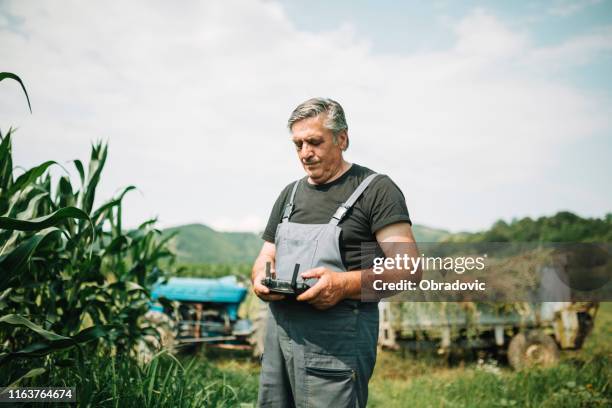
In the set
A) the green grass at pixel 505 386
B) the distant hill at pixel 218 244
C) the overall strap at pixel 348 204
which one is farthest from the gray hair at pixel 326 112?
the distant hill at pixel 218 244

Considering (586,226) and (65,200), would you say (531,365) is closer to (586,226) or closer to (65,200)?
(65,200)

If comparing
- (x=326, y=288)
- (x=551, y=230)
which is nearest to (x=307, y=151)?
(x=326, y=288)

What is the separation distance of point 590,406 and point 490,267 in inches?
89.2

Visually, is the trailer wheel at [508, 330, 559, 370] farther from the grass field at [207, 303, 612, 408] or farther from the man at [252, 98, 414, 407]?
the man at [252, 98, 414, 407]

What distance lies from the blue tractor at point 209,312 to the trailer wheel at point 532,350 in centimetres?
335

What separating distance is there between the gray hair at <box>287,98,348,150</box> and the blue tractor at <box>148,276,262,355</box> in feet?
14.7

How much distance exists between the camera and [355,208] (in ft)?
6.60

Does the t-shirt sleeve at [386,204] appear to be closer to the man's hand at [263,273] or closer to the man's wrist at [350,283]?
the man's wrist at [350,283]

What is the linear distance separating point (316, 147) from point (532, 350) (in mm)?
4998

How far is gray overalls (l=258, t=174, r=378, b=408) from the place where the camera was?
1886mm

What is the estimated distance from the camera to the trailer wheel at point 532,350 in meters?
5.62

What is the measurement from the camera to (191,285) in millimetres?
6906

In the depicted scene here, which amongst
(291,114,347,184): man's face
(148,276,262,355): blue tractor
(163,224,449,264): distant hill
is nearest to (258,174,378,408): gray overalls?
(291,114,347,184): man's face

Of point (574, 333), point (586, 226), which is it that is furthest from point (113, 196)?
point (586, 226)
